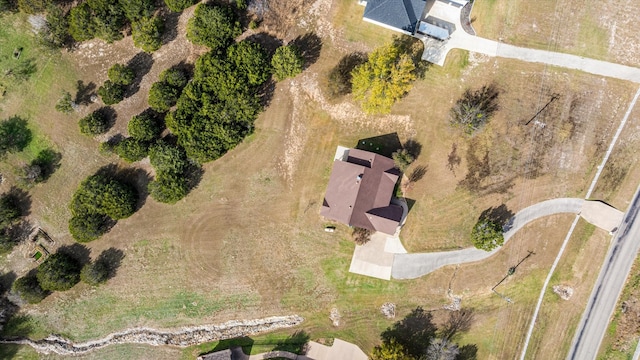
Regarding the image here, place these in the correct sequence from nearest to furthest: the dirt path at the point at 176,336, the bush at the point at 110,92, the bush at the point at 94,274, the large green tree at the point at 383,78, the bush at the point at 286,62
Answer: the large green tree at the point at 383,78 < the bush at the point at 286,62 < the bush at the point at 110,92 < the bush at the point at 94,274 < the dirt path at the point at 176,336

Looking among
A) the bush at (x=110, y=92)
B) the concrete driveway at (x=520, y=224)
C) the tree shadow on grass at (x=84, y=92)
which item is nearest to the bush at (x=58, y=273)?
the tree shadow on grass at (x=84, y=92)

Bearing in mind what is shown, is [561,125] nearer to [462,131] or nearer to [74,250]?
[462,131]

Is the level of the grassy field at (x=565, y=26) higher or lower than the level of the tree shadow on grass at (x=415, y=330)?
higher

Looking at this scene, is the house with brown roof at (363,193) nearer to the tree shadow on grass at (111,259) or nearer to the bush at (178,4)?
the bush at (178,4)

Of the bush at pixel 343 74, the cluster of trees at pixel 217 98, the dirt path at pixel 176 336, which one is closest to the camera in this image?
the cluster of trees at pixel 217 98

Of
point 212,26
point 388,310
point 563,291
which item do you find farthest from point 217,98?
point 563,291

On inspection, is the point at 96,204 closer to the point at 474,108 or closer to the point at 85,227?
the point at 85,227

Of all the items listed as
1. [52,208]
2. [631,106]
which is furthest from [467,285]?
[52,208]

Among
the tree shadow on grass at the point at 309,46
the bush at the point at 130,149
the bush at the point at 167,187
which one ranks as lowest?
the bush at the point at 167,187

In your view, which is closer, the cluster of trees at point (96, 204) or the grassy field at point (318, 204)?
the cluster of trees at point (96, 204)
